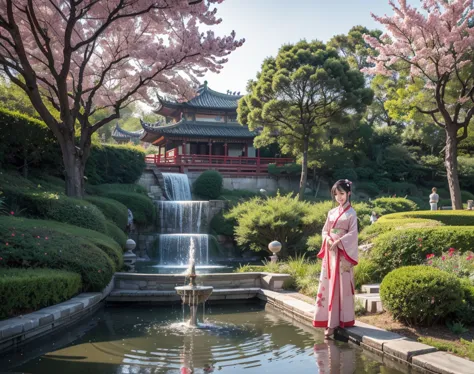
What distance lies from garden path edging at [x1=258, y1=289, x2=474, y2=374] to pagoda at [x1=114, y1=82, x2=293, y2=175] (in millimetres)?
26937

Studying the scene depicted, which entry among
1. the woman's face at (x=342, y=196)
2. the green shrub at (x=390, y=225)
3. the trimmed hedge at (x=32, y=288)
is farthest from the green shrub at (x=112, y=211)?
the woman's face at (x=342, y=196)

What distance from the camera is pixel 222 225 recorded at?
72.4ft

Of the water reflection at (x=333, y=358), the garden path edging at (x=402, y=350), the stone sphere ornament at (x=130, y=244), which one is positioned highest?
the stone sphere ornament at (x=130, y=244)

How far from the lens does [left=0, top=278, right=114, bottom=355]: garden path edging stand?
5773 mm

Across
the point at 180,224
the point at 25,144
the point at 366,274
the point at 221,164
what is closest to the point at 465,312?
the point at 366,274

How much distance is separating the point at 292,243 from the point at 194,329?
8941mm

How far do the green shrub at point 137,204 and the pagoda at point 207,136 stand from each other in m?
11.5

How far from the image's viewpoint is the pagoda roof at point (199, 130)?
35.1m

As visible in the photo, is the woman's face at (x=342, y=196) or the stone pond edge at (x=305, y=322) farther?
the woman's face at (x=342, y=196)

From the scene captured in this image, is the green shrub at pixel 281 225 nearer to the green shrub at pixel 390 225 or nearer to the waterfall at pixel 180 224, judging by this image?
the green shrub at pixel 390 225

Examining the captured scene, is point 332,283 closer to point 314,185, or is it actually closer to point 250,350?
point 250,350

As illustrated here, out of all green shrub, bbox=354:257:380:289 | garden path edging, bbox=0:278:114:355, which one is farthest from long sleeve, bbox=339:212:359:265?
garden path edging, bbox=0:278:114:355

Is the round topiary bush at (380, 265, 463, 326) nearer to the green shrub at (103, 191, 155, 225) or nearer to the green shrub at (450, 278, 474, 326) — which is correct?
the green shrub at (450, 278, 474, 326)

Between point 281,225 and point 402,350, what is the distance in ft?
31.5
